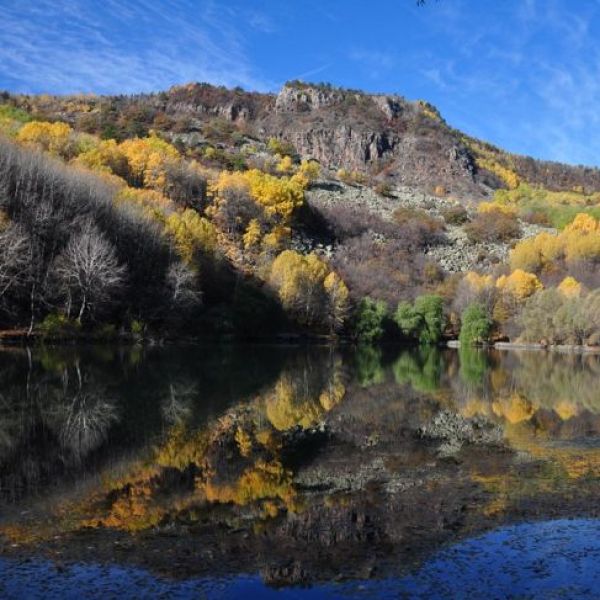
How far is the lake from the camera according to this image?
30.6ft

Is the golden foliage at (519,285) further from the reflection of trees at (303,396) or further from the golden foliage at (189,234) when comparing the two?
the reflection of trees at (303,396)

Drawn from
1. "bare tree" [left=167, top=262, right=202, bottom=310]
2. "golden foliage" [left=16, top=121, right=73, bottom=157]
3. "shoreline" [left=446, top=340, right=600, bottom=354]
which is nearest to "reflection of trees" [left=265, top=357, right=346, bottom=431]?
"bare tree" [left=167, top=262, right=202, bottom=310]

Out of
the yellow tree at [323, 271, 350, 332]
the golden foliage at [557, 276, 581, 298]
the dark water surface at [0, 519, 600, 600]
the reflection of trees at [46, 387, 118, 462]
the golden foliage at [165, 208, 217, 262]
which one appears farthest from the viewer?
the golden foliage at [557, 276, 581, 298]

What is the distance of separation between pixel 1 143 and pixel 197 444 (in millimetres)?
46297

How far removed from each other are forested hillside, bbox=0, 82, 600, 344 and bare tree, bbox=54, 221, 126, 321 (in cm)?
17

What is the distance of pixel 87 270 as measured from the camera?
52.8 meters

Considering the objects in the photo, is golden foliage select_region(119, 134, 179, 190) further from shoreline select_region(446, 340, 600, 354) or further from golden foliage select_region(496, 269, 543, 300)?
golden foliage select_region(496, 269, 543, 300)

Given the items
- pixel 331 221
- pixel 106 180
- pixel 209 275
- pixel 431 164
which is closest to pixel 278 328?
pixel 209 275

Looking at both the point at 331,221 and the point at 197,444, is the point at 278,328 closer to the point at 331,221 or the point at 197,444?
the point at 331,221

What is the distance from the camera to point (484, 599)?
28.4 ft

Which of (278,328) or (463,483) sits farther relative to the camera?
(278,328)

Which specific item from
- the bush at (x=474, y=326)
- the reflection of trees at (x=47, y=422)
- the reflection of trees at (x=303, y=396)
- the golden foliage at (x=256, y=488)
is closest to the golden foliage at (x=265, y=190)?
the bush at (x=474, y=326)

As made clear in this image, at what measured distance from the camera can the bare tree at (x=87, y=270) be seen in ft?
173

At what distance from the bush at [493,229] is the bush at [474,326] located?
4658cm
